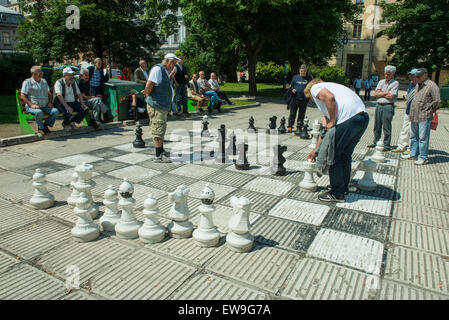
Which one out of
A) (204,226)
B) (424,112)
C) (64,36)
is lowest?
(204,226)

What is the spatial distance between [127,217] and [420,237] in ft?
10.1

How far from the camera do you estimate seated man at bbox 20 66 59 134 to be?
7.38 m

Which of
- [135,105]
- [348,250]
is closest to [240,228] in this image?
[348,250]

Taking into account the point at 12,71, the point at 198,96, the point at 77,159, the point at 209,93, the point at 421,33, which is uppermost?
the point at 421,33

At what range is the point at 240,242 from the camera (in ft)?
9.96

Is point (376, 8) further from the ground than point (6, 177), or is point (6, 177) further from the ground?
point (376, 8)

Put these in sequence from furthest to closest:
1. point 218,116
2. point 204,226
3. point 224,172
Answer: point 218,116
point 224,172
point 204,226

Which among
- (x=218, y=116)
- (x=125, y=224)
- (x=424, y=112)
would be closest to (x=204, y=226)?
(x=125, y=224)

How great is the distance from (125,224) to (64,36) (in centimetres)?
2481

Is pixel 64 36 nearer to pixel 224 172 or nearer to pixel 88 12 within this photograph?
pixel 88 12

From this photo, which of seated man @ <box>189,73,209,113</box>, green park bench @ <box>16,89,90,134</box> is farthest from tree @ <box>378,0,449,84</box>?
green park bench @ <box>16,89,90,134</box>

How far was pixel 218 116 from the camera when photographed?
40.0 feet

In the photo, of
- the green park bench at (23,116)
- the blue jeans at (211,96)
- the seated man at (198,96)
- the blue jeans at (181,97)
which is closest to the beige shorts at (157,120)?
the green park bench at (23,116)

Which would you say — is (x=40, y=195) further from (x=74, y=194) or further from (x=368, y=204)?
(x=368, y=204)
